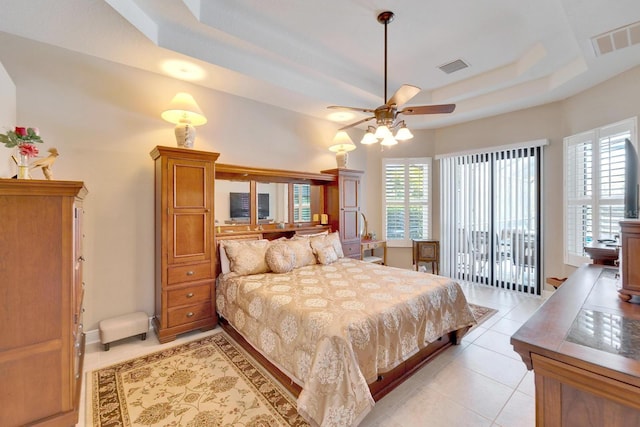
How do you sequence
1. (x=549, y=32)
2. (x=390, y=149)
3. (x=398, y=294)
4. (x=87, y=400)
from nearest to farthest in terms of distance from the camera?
(x=87, y=400)
(x=398, y=294)
(x=549, y=32)
(x=390, y=149)

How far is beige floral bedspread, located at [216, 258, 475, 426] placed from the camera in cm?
171

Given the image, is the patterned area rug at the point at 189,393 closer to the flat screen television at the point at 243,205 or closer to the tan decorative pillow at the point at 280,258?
the tan decorative pillow at the point at 280,258

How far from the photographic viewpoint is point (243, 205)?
12.5ft

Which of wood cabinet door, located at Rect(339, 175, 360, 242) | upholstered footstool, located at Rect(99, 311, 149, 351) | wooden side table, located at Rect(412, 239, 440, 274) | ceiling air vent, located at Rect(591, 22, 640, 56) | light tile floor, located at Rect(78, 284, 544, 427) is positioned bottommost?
light tile floor, located at Rect(78, 284, 544, 427)

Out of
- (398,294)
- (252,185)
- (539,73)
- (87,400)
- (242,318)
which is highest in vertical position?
(539,73)

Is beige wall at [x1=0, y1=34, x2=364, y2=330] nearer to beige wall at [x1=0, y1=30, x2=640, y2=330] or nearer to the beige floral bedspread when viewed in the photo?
beige wall at [x1=0, y1=30, x2=640, y2=330]

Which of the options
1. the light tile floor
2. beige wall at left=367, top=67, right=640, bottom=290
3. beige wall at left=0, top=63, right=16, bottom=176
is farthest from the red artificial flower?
beige wall at left=367, top=67, right=640, bottom=290

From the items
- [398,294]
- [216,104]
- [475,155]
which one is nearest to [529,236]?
[475,155]

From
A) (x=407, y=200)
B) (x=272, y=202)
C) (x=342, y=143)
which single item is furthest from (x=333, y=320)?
(x=407, y=200)

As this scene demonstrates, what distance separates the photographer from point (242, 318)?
8.80 feet

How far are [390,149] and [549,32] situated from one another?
293cm

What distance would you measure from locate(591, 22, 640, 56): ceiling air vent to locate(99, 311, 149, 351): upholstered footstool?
5.27m

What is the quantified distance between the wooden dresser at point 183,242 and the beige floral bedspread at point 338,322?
245 millimetres

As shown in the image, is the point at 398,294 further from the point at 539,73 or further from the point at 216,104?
the point at 539,73
